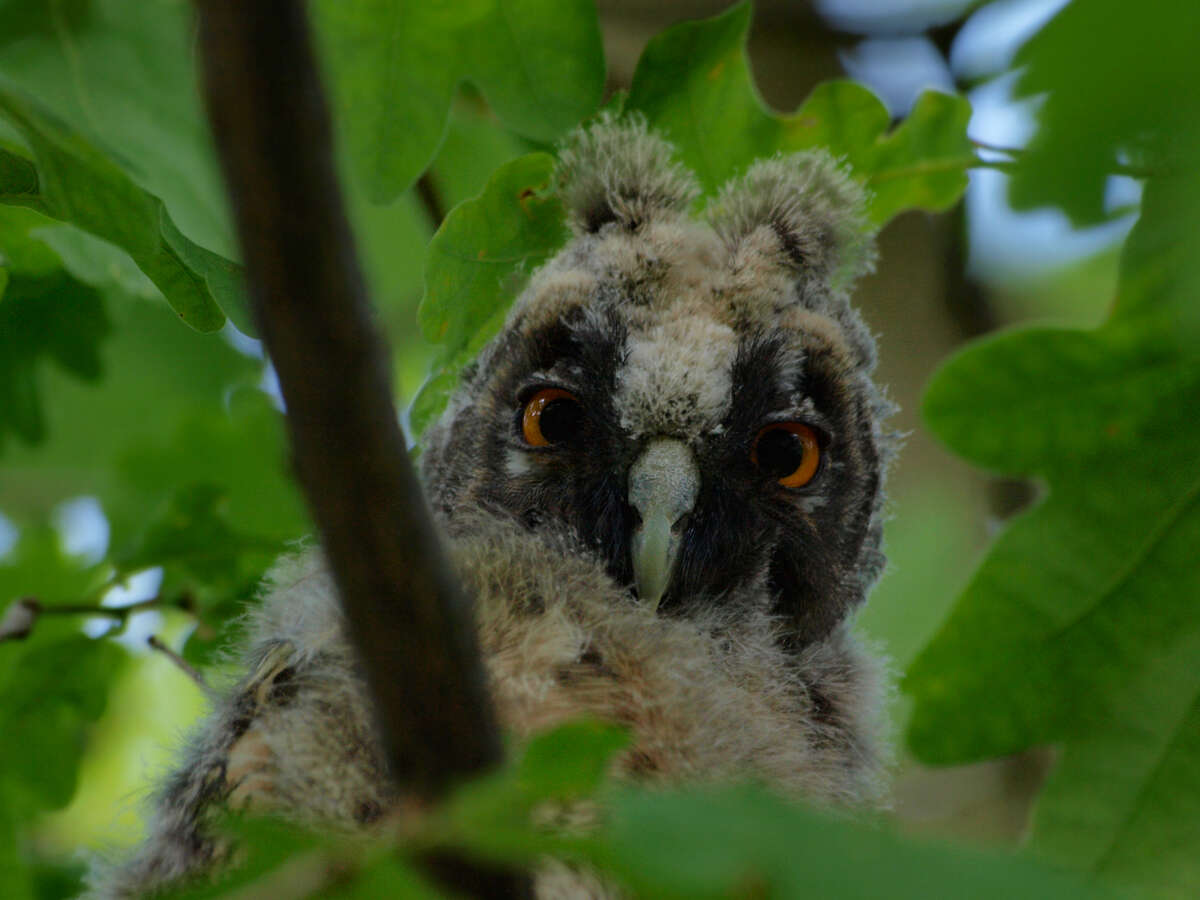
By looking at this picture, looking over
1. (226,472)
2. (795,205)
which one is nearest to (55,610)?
(226,472)

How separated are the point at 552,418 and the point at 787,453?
449mm

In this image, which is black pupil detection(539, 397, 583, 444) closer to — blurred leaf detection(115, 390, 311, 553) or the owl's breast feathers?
the owl's breast feathers

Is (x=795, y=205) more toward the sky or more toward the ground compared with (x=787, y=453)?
more toward the sky

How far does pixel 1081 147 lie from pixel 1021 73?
0.07m

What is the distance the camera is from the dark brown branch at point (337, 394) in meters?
0.93

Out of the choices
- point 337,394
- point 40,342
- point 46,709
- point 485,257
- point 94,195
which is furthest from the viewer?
point 40,342

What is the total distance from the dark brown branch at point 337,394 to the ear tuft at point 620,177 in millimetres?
1445

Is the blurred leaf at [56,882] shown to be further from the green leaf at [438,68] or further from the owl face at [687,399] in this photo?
the green leaf at [438,68]

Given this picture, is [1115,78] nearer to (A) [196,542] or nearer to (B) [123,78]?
(B) [123,78]

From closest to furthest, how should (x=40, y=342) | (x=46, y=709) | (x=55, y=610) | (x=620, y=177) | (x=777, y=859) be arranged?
(x=777, y=859) < (x=620, y=177) < (x=55, y=610) < (x=46, y=709) < (x=40, y=342)

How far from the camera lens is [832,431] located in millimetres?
2492

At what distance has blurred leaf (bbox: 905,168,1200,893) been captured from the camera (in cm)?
193

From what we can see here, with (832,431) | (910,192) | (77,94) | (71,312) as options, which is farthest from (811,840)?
(71,312)

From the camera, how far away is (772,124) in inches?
101
